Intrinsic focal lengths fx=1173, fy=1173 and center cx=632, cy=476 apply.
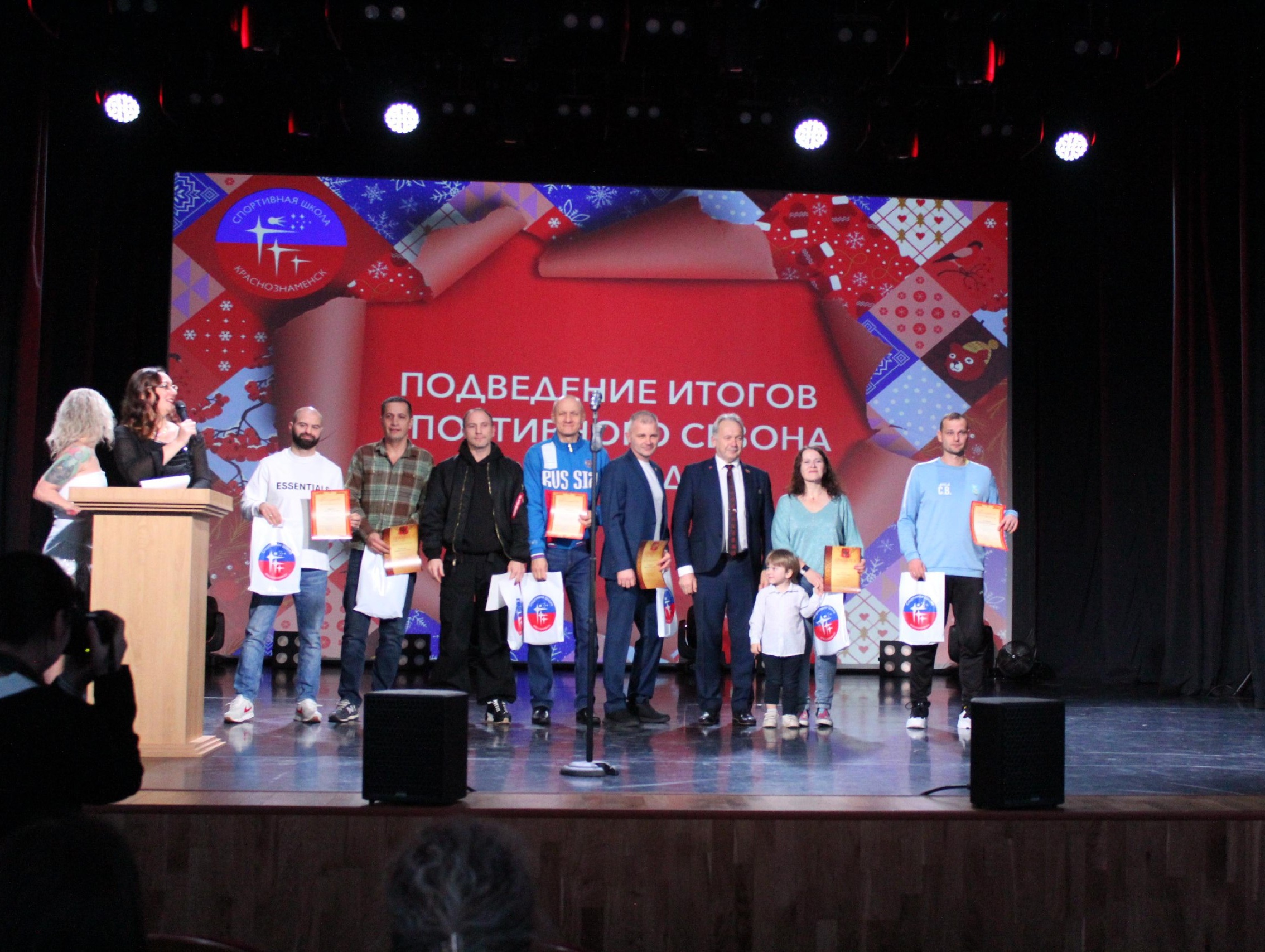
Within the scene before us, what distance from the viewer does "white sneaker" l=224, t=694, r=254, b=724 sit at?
5.41m

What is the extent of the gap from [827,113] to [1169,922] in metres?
5.85

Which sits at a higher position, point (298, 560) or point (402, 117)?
point (402, 117)

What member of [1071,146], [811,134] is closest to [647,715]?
[811,134]

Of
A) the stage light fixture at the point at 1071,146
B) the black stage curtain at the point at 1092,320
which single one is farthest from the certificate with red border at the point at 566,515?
the stage light fixture at the point at 1071,146

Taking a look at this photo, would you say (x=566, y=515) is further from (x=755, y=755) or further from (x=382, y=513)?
(x=755, y=755)

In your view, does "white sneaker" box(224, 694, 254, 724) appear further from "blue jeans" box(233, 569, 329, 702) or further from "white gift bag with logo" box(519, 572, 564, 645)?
"white gift bag with logo" box(519, 572, 564, 645)

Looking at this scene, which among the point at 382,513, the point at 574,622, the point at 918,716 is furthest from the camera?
the point at 918,716

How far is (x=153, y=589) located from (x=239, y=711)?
127 cm

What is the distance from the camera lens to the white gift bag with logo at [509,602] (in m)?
5.50

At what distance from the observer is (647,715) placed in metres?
5.74

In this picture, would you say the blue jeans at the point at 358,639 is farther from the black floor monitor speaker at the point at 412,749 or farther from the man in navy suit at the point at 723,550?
the black floor monitor speaker at the point at 412,749

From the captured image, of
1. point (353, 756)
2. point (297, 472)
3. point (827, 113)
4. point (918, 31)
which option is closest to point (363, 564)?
point (297, 472)

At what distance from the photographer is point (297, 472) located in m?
5.54

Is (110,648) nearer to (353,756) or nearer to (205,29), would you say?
(353,756)
